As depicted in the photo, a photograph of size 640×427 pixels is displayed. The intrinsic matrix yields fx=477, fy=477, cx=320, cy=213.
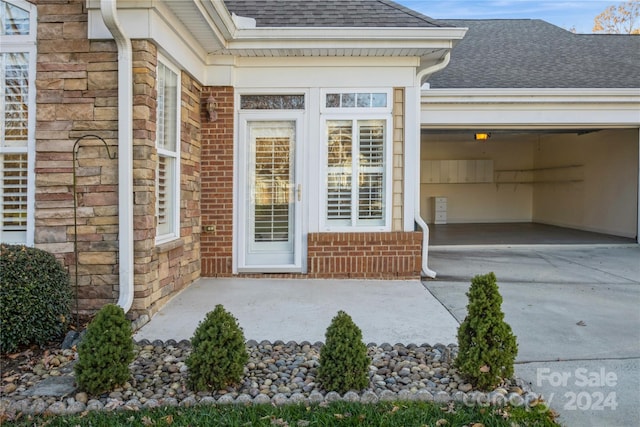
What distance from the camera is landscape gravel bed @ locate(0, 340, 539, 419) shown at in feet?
8.98

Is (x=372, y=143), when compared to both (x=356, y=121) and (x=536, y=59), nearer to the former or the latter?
(x=356, y=121)

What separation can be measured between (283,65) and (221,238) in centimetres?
235

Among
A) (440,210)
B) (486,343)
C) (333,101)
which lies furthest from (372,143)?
(440,210)

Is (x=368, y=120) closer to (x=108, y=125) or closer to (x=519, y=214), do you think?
(x=108, y=125)

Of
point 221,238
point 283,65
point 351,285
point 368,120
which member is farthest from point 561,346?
point 283,65

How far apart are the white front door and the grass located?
356cm

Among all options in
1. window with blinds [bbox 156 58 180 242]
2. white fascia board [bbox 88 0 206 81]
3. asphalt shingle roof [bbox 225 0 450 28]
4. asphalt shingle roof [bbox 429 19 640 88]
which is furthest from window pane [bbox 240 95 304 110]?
asphalt shingle roof [bbox 429 19 640 88]

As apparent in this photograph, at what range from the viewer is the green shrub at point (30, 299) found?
342 cm

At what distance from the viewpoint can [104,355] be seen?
9.07 feet

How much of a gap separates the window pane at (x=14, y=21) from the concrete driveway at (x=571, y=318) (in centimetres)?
472

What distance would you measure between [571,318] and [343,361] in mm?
2752

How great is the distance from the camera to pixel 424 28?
18.4ft

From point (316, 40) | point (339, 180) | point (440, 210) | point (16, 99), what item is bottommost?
point (440, 210)

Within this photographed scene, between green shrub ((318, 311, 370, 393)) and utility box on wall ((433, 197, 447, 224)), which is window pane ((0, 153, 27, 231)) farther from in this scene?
utility box on wall ((433, 197, 447, 224))
